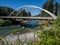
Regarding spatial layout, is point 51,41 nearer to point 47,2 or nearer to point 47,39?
point 47,39

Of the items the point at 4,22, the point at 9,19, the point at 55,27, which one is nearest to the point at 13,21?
the point at 9,19

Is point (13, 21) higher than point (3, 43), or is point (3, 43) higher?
point (3, 43)

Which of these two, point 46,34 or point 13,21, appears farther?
point 13,21

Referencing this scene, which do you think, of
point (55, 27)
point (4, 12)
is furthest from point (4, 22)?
point (55, 27)

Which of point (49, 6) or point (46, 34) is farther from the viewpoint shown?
point (49, 6)

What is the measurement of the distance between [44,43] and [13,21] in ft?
296

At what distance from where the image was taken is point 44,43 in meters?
6.41

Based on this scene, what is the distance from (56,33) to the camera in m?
6.87

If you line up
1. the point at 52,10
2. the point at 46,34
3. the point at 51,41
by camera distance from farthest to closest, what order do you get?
the point at 52,10 < the point at 46,34 < the point at 51,41

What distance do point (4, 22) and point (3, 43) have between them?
7666 cm

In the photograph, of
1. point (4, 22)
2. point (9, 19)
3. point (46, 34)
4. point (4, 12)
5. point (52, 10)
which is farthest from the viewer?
point (4, 12)

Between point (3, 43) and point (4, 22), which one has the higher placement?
point (3, 43)

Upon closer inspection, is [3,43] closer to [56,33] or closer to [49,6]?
[56,33]

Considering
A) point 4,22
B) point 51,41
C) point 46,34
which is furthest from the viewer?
point 4,22
